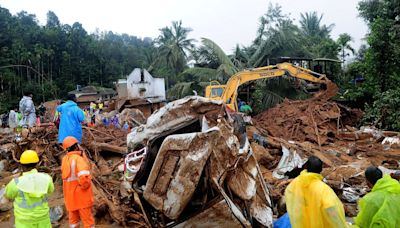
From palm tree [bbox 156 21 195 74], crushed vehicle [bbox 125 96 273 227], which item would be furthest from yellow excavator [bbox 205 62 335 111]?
palm tree [bbox 156 21 195 74]

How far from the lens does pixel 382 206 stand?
284 cm

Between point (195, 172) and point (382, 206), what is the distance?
180 centimetres

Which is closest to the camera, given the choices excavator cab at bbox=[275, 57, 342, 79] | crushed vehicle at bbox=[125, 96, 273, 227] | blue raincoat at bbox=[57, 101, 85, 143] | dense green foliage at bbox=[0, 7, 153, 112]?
crushed vehicle at bbox=[125, 96, 273, 227]

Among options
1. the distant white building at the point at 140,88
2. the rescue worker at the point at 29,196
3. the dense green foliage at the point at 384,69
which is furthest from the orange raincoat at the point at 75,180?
the distant white building at the point at 140,88

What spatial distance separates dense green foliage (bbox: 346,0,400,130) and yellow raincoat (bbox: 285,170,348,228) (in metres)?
11.6

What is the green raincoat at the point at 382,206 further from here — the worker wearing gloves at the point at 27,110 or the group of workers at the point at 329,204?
the worker wearing gloves at the point at 27,110

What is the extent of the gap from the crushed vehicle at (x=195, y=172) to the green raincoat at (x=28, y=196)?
1.03 meters

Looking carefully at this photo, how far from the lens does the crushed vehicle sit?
3.93m

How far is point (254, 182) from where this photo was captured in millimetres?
4371

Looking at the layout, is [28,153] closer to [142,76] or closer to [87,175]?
[87,175]

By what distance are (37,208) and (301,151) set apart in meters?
6.93

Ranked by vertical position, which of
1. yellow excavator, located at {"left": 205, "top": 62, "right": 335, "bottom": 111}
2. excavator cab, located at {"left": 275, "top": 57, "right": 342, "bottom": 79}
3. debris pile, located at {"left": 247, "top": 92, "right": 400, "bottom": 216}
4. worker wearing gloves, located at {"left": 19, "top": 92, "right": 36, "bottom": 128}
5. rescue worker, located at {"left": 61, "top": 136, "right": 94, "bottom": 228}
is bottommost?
debris pile, located at {"left": 247, "top": 92, "right": 400, "bottom": 216}

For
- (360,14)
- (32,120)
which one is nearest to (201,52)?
(360,14)

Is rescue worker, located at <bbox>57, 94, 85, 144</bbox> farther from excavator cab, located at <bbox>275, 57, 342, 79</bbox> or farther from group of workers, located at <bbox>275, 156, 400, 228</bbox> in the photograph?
excavator cab, located at <bbox>275, 57, 342, 79</bbox>
